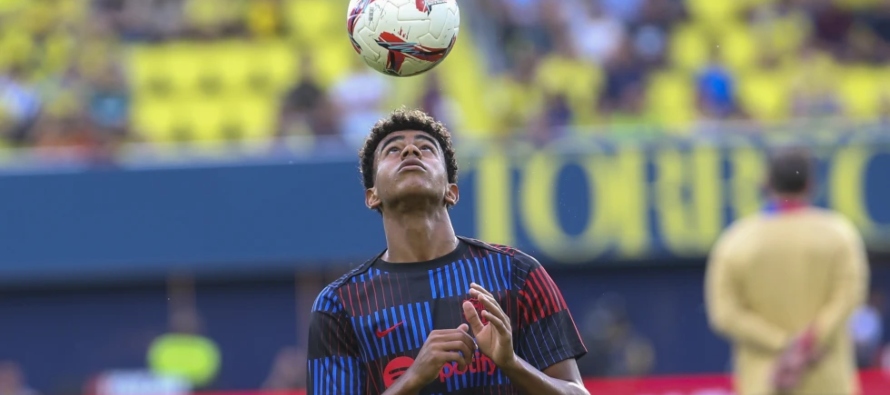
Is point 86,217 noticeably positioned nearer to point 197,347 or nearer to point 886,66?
point 197,347

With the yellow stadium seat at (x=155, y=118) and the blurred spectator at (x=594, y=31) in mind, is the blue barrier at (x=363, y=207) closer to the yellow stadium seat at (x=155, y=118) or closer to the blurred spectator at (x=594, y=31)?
the yellow stadium seat at (x=155, y=118)

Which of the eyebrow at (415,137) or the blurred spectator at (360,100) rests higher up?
the blurred spectator at (360,100)

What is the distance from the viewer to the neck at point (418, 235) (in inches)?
183

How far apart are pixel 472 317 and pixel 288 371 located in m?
9.81

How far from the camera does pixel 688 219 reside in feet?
43.3

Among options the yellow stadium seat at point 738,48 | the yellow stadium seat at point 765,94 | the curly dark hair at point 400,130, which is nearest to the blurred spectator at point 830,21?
the yellow stadium seat at point 738,48

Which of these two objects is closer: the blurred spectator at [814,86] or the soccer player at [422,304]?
the soccer player at [422,304]

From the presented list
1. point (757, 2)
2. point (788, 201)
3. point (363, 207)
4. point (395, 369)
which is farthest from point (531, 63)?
point (395, 369)

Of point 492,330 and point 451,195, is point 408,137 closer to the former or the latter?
point 451,195

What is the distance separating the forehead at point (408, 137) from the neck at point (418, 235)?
226 mm

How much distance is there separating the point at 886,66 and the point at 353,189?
525 centimetres

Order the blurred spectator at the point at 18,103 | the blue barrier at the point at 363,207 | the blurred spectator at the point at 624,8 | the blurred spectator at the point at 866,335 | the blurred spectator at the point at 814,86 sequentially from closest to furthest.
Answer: the blurred spectator at the point at 866,335
the blue barrier at the point at 363,207
the blurred spectator at the point at 814,86
the blurred spectator at the point at 18,103
the blurred spectator at the point at 624,8

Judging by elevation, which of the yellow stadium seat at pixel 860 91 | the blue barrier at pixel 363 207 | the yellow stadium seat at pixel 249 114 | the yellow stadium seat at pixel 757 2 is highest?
the yellow stadium seat at pixel 757 2

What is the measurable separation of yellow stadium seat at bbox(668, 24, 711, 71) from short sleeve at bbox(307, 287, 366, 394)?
397 inches
